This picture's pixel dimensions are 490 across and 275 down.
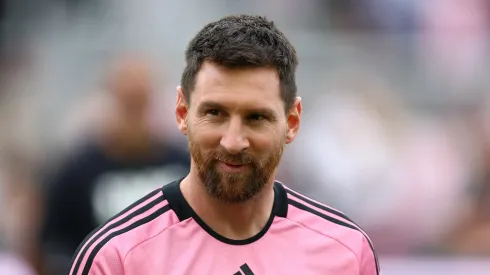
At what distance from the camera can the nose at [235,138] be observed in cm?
268

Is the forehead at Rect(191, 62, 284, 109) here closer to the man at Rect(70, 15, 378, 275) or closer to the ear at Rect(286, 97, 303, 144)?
the man at Rect(70, 15, 378, 275)

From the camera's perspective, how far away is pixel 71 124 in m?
A: 6.11

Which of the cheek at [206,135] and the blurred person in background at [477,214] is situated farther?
the blurred person in background at [477,214]

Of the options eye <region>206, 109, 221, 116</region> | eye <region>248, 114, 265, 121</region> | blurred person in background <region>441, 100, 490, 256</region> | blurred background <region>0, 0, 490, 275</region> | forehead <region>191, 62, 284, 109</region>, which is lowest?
blurred person in background <region>441, 100, 490, 256</region>

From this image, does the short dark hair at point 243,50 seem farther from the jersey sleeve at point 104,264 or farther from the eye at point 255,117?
the jersey sleeve at point 104,264

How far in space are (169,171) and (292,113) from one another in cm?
172

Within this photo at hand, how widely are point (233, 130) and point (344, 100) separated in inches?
157

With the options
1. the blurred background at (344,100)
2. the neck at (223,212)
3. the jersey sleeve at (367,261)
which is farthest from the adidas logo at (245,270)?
the blurred background at (344,100)

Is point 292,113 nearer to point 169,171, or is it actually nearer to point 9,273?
point 169,171

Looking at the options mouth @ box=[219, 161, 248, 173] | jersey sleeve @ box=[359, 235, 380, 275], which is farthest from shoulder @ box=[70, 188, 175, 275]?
jersey sleeve @ box=[359, 235, 380, 275]

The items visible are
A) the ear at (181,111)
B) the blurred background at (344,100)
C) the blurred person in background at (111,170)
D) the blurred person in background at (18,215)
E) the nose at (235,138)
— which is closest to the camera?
the nose at (235,138)

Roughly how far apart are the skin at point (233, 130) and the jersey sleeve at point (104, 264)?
0.38 m

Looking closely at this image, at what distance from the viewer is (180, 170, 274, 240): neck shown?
9.71 feet

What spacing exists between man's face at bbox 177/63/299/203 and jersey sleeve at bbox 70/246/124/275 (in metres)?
0.38
